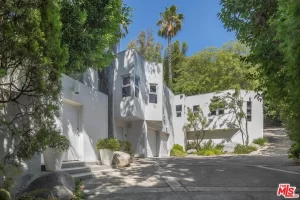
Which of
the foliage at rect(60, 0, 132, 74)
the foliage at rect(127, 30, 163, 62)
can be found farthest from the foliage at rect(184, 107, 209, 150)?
the foliage at rect(60, 0, 132, 74)

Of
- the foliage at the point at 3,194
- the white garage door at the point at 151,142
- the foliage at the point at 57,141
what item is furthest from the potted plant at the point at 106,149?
the white garage door at the point at 151,142

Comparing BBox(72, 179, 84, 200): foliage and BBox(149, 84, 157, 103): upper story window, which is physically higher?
BBox(149, 84, 157, 103): upper story window

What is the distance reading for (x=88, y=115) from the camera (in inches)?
444

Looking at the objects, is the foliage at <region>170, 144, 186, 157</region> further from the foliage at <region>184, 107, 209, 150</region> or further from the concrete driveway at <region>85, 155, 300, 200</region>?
the concrete driveway at <region>85, 155, 300, 200</region>

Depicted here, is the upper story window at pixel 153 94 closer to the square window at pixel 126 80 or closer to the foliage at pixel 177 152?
the square window at pixel 126 80

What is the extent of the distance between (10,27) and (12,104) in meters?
2.33

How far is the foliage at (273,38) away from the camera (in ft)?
12.2

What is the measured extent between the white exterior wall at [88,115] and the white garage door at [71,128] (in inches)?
5.8

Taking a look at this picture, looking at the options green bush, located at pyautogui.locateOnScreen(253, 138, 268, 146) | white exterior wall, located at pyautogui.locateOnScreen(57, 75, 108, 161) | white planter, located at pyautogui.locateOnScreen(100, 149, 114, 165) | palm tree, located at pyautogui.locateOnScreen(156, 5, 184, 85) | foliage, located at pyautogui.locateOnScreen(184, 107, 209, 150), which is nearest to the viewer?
white exterior wall, located at pyautogui.locateOnScreen(57, 75, 108, 161)

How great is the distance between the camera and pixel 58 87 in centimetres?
509

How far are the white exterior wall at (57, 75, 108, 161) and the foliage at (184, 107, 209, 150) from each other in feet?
45.6

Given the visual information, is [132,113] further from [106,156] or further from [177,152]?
[177,152]

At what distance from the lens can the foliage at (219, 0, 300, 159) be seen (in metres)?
3.72

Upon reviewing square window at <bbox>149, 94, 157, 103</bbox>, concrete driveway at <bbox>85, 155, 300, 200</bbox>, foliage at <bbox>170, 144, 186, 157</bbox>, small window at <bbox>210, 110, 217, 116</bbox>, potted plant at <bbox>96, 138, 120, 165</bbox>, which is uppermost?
square window at <bbox>149, 94, 157, 103</bbox>
